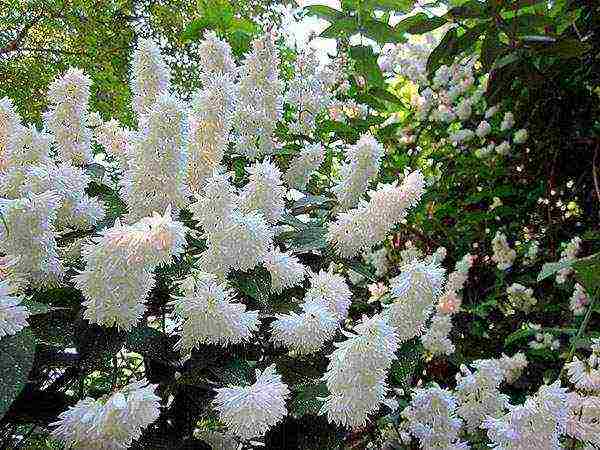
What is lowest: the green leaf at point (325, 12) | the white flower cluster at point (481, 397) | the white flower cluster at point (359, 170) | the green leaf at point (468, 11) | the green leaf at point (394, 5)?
the white flower cluster at point (481, 397)

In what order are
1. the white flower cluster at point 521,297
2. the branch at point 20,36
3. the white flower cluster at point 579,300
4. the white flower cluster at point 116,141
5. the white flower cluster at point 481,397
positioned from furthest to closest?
the branch at point 20,36, the white flower cluster at point 521,297, the white flower cluster at point 579,300, the white flower cluster at point 481,397, the white flower cluster at point 116,141

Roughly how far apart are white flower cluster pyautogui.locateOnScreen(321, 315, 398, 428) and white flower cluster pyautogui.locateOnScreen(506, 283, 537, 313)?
4.40 feet

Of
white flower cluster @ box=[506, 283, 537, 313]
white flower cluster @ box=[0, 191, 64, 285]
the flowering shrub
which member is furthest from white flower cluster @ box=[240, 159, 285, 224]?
white flower cluster @ box=[506, 283, 537, 313]

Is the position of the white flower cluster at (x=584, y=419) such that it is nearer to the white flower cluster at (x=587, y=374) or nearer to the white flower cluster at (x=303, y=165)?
the white flower cluster at (x=587, y=374)

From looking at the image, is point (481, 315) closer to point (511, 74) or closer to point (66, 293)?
point (511, 74)

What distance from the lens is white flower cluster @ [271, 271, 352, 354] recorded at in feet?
2.46

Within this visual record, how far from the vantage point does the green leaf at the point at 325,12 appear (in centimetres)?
133

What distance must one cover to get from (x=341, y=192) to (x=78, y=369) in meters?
0.42

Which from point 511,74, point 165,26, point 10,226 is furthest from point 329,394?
point 165,26

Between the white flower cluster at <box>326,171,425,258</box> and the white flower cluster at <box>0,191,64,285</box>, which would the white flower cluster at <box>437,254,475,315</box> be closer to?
the white flower cluster at <box>326,171,425,258</box>

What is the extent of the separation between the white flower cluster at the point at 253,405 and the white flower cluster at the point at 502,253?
1.48m

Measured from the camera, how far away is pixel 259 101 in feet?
3.45

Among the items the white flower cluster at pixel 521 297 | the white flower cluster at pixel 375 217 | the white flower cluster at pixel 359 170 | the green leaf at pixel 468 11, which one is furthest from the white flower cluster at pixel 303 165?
the white flower cluster at pixel 521 297

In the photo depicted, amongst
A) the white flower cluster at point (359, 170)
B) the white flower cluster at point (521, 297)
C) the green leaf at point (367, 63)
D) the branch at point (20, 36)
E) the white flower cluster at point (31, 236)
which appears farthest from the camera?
the branch at point (20, 36)
